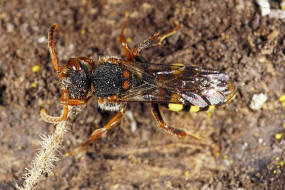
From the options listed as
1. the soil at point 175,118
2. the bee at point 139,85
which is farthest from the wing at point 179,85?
the soil at point 175,118

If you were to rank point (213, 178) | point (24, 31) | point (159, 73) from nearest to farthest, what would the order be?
point (159, 73) → point (213, 178) → point (24, 31)

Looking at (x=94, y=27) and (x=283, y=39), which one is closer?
(x=283, y=39)

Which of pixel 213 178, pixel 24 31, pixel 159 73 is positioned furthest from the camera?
pixel 24 31

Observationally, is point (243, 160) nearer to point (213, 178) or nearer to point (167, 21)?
point (213, 178)

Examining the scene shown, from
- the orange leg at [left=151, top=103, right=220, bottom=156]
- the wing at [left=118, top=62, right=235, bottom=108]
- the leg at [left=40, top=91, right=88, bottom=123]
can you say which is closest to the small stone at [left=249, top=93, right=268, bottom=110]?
the wing at [left=118, top=62, right=235, bottom=108]

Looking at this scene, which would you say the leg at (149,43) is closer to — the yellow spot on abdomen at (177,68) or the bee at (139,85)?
the bee at (139,85)

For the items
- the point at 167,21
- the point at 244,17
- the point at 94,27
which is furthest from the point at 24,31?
the point at 244,17
